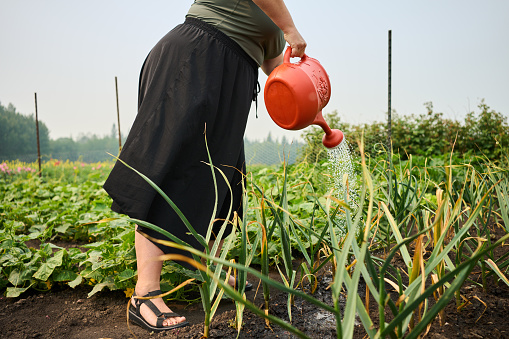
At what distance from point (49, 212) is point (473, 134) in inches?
218

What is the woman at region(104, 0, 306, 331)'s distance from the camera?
1278mm

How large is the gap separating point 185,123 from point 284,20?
0.46 metres

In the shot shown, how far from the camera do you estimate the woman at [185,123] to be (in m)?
1.28

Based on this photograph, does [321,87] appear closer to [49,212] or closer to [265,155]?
[49,212]

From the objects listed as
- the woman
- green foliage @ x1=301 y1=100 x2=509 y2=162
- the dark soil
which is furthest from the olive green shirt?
green foliage @ x1=301 y1=100 x2=509 y2=162

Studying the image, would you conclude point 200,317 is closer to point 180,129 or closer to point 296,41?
point 180,129

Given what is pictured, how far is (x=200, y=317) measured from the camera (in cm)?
138

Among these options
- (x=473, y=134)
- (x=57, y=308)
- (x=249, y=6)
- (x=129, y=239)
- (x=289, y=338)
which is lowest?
(x=57, y=308)

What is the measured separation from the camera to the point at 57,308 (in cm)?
153

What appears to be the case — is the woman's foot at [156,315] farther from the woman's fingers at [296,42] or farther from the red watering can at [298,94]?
the woman's fingers at [296,42]

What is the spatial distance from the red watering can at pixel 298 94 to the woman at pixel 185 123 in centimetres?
8

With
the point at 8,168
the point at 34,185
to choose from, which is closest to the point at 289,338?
the point at 34,185

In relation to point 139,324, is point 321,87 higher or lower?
higher

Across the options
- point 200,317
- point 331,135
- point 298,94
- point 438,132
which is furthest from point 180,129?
point 438,132
